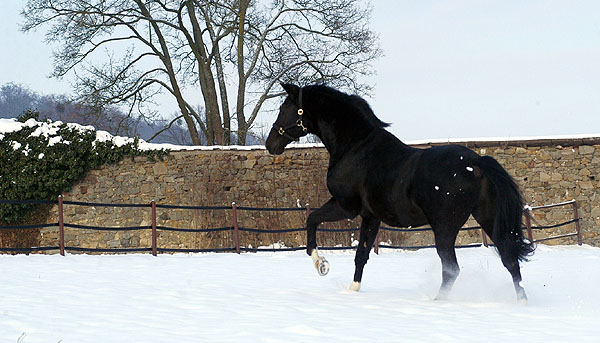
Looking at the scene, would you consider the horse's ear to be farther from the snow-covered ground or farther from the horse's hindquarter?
the snow-covered ground

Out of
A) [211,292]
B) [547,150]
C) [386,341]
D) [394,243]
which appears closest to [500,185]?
[386,341]

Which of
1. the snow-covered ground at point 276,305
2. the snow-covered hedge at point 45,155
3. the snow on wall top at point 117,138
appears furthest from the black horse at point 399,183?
the snow-covered hedge at point 45,155

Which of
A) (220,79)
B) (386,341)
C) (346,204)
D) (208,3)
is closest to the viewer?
(386,341)

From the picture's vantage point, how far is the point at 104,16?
A: 22.2m

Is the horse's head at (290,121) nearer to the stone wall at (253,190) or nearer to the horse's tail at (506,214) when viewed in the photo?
the horse's tail at (506,214)

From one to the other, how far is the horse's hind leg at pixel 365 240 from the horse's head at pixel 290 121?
3.55 ft

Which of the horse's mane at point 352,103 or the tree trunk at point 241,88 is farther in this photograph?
the tree trunk at point 241,88

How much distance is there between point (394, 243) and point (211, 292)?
902 centimetres

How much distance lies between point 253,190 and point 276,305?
422 inches

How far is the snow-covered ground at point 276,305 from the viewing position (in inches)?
199

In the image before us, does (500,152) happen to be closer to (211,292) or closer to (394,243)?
(394,243)

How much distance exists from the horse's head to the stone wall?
824cm

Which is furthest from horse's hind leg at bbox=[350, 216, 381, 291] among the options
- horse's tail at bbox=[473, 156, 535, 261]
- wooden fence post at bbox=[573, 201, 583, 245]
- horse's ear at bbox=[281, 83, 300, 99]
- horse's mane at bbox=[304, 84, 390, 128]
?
wooden fence post at bbox=[573, 201, 583, 245]

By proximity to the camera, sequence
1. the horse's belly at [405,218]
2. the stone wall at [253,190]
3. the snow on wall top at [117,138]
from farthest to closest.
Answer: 1. the stone wall at [253,190]
2. the snow on wall top at [117,138]
3. the horse's belly at [405,218]
